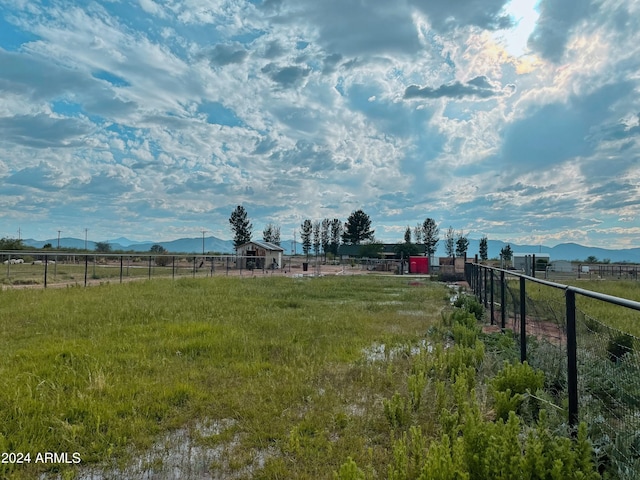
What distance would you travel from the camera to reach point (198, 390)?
14.5ft

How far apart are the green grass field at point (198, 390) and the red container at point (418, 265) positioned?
2899cm

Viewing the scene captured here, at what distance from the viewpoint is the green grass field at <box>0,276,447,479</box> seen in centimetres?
312

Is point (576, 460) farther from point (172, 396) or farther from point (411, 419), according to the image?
point (172, 396)

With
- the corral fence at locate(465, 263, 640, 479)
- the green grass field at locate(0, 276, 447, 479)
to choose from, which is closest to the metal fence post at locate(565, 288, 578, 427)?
the corral fence at locate(465, 263, 640, 479)

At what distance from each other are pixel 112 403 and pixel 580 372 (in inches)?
170

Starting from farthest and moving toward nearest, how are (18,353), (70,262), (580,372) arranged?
(70,262) < (18,353) < (580,372)

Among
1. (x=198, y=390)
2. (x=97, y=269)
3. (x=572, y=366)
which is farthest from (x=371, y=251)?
(x=572, y=366)

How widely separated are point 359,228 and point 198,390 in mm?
85066

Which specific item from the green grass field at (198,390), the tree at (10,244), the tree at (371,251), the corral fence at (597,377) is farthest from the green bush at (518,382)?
the tree at (371,251)

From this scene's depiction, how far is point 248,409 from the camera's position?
393 centimetres

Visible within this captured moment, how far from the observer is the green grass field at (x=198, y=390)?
312cm

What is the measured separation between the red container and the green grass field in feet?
95.1

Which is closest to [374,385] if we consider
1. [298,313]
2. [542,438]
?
[542,438]

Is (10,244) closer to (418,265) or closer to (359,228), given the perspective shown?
(418,265)
